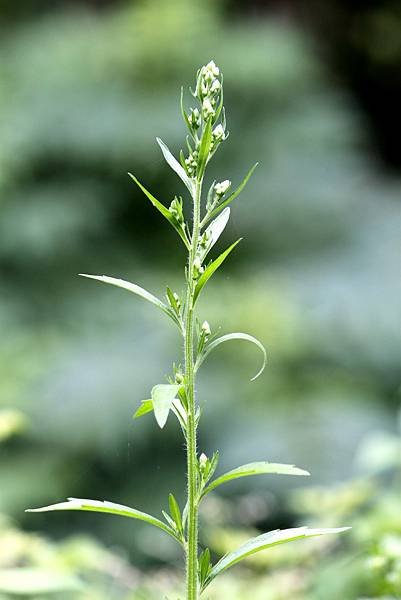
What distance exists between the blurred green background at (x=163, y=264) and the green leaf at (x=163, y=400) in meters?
1.15

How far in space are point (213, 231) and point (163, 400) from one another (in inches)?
5.1

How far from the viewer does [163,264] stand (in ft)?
10.9

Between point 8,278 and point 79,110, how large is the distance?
29.8 inches

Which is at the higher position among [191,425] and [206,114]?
[206,114]

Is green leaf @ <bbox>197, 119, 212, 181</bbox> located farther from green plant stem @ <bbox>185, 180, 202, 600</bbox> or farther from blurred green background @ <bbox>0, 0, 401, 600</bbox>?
blurred green background @ <bbox>0, 0, 401, 600</bbox>

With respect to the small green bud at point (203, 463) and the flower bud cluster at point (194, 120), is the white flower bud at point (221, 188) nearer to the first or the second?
the flower bud cluster at point (194, 120)

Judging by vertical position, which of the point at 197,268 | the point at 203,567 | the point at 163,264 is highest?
the point at 163,264

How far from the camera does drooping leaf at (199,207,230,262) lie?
0.50 meters

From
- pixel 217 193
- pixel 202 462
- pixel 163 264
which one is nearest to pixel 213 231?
pixel 217 193

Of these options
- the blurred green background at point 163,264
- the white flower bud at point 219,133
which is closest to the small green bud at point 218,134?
the white flower bud at point 219,133

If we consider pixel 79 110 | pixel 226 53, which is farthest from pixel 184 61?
pixel 79 110

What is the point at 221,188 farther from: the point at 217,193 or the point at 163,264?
the point at 163,264

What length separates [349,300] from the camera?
297 centimetres

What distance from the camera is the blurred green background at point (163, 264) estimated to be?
246 cm
